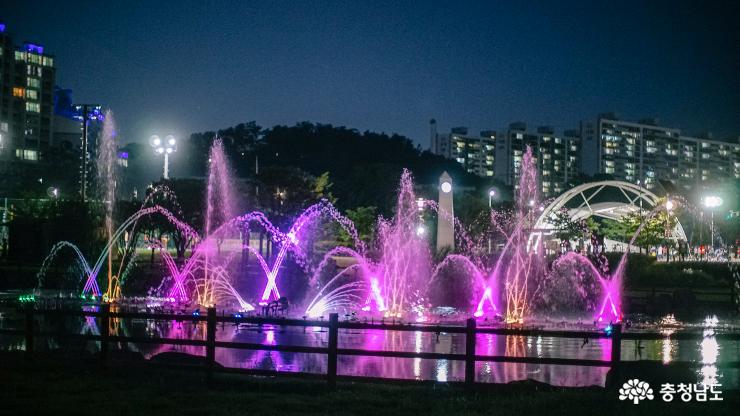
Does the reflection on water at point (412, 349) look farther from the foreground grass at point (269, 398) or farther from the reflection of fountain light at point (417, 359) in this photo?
the foreground grass at point (269, 398)

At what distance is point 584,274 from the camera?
128ft

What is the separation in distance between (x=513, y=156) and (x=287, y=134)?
8461 cm

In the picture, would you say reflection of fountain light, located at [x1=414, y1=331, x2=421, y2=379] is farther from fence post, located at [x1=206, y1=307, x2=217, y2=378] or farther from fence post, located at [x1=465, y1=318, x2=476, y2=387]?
fence post, located at [x1=206, y1=307, x2=217, y2=378]

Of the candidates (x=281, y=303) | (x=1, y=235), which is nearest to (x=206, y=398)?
(x=281, y=303)

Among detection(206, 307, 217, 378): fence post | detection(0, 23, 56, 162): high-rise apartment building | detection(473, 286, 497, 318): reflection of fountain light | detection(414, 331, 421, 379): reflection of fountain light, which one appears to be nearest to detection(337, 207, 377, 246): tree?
detection(473, 286, 497, 318): reflection of fountain light

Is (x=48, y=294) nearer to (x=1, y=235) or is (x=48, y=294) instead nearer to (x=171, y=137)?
(x=171, y=137)

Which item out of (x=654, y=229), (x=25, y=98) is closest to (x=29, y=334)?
(x=654, y=229)

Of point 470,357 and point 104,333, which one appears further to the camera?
point 104,333

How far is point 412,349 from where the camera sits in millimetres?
19625

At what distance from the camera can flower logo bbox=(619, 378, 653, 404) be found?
425 inches

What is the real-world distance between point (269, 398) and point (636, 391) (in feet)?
17.5

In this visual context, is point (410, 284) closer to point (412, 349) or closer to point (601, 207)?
point (412, 349)

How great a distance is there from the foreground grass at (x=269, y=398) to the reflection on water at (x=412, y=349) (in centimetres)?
223

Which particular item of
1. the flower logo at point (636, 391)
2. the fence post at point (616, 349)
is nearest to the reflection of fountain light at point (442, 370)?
the fence post at point (616, 349)
